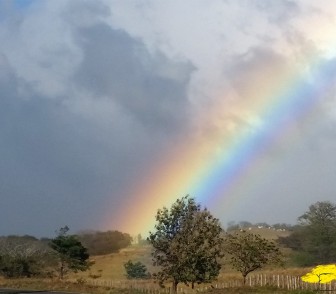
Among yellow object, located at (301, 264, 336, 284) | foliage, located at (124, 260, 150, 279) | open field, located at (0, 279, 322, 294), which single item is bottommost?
open field, located at (0, 279, 322, 294)

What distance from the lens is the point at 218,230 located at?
145 ft

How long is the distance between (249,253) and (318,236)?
46.2m

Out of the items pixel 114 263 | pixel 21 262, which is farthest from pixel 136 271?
pixel 114 263

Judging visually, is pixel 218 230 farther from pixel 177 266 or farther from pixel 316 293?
pixel 316 293

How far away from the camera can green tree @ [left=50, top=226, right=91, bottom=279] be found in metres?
80.6

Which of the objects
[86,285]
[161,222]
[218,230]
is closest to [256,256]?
[218,230]

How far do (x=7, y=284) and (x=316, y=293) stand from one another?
4576 centimetres

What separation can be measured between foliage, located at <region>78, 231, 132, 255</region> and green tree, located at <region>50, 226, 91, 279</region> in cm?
7190

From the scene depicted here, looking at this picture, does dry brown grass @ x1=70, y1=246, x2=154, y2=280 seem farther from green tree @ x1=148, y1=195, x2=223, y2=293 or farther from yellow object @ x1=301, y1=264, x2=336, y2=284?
yellow object @ x1=301, y1=264, x2=336, y2=284

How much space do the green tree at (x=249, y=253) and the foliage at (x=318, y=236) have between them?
3924 cm

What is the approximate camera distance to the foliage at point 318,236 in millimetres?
91375

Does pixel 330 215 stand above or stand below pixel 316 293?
above

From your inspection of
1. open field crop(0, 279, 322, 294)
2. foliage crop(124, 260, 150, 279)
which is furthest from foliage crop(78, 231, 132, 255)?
open field crop(0, 279, 322, 294)

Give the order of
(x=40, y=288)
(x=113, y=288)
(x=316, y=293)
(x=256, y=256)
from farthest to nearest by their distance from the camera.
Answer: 1. (x=40, y=288)
2. (x=113, y=288)
3. (x=256, y=256)
4. (x=316, y=293)
